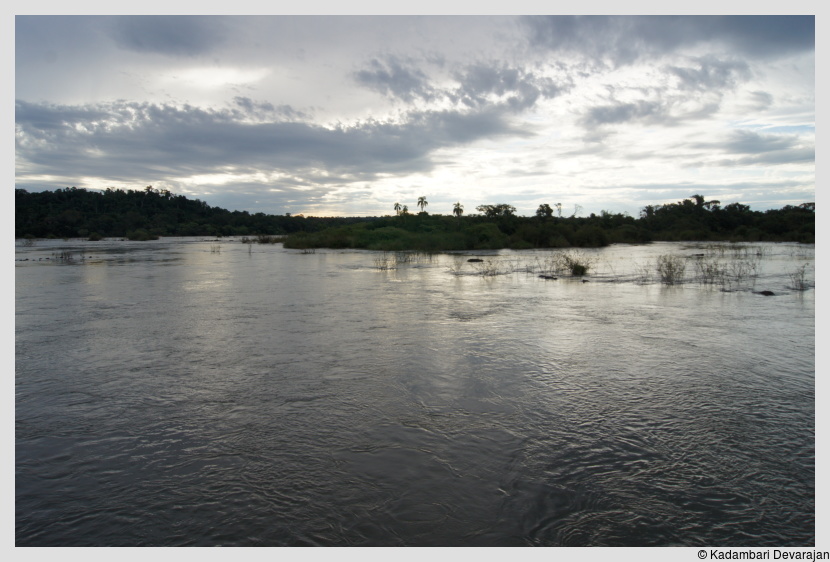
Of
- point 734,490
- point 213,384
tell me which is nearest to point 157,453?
point 213,384

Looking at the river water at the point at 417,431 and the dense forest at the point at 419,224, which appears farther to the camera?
the dense forest at the point at 419,224

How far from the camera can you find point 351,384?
6.88 metres

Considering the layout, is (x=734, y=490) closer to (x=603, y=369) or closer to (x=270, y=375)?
(x=603, y=369)

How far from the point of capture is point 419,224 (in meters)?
67.5

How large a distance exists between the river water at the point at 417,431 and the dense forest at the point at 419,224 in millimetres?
35472

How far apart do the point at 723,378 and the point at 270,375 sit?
631 cm

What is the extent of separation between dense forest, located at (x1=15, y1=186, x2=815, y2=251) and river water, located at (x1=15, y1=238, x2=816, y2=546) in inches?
1397

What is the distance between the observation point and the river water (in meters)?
3.78

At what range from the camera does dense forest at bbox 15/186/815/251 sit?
50.1 metres

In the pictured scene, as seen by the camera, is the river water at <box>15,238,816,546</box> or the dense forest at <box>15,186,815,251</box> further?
the dense forest at <box>15,186,815,251</box>

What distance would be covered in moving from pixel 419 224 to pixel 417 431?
2474 inches

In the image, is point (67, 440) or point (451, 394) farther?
point (451, 394)

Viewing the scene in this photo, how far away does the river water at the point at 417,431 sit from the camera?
3783mm

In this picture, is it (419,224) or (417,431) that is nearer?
(417,431)
